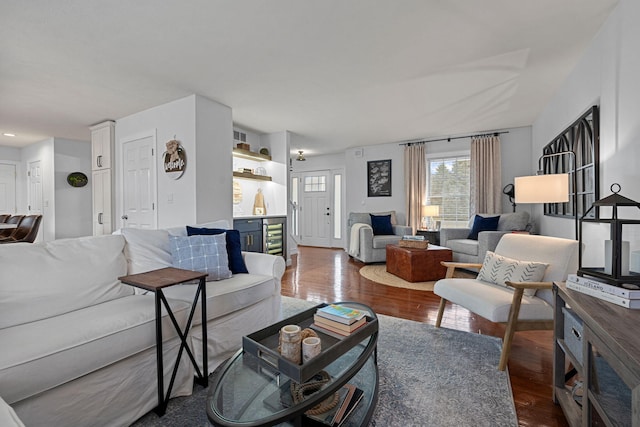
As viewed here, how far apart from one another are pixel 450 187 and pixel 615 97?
3.76 metres

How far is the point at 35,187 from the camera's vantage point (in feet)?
20.3

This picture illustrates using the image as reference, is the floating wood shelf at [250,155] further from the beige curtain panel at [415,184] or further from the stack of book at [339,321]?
the stack of book at [339,321]

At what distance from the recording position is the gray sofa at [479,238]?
4.08m

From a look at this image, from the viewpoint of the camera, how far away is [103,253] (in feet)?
6.14

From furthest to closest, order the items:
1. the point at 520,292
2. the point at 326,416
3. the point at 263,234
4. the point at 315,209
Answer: the point at 315,209, the point at 263,234, the point at 520,292, the point at 326,416

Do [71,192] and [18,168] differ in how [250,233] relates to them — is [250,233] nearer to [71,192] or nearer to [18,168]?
[71,192]

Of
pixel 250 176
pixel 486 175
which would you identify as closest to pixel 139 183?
pixel 250 176

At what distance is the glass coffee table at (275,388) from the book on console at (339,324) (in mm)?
41

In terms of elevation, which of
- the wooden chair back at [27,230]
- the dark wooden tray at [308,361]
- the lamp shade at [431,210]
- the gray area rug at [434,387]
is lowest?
the gray area rug at [434,387]

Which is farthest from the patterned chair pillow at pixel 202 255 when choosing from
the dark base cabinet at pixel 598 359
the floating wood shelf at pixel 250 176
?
the floating wood shelf at pixel 250 176

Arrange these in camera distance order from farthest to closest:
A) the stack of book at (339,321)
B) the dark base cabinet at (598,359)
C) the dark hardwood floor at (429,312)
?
the dark hardwood floor at (429,312) < the stack of book at (339,321) < the dark base cabinet at (598,359)

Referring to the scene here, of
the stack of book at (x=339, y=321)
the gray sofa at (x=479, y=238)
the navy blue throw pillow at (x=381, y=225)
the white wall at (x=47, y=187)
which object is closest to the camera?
the stack of book at (x=339, y=321)

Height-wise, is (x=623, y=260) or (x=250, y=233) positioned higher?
(x=623, y=260)

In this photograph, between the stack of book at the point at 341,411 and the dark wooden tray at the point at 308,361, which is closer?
the dark wooden tray at the point at 308,361
